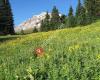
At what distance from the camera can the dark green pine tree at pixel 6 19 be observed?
3685 inches

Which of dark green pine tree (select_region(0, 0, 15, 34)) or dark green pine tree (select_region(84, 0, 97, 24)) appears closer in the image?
dark green pine tree (select_region(0, 0, 15, 34))

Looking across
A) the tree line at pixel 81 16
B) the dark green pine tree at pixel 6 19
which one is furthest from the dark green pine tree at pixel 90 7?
the dark green pine tree at pixel 6 19

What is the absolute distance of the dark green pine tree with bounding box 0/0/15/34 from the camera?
93.6 m

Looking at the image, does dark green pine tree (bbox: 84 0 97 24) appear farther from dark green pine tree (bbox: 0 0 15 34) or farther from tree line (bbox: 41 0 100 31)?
dark green pine tree (bbox: 0 0 15 34)

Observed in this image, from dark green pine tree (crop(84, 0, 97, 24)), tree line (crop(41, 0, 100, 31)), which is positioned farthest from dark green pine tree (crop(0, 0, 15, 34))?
dark green pine tree (crop(84, 0, 97, 24))

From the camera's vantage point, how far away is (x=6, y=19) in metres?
95.8

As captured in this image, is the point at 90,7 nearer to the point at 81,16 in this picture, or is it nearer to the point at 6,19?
the point at 81,16

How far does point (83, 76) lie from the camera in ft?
34.7

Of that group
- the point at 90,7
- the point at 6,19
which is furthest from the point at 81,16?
the point at 6,19

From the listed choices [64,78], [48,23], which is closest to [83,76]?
[64,78]

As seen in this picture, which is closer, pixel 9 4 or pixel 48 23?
pixel 9 4

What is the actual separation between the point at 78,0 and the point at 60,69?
14040 cm

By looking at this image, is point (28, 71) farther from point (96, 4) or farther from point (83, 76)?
point (96, 4)

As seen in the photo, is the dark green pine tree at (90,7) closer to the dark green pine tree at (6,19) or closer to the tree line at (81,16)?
the tree line at (81,16)
